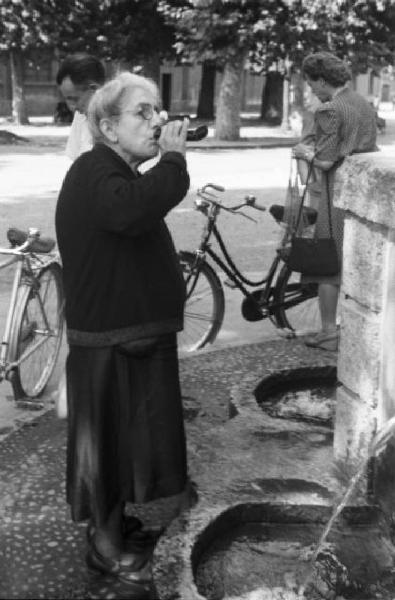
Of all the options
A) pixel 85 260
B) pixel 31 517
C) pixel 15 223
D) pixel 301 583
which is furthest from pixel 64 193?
pixel 15 223

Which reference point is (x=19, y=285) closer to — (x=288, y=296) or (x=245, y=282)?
Answer: (x=245, y=282)

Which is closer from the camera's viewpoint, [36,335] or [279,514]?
[279,514]

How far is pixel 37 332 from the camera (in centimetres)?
547

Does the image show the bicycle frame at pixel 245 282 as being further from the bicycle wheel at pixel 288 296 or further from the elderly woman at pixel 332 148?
the elderly woman at pixel 332 148

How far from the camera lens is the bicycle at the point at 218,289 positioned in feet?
20.3

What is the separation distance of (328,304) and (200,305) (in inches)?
36.0

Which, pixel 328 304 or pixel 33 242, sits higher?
pixel 33 242

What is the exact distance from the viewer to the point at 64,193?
2.94m

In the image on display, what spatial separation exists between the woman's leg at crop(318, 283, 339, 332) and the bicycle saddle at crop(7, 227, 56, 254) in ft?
5.53

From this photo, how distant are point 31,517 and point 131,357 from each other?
2.82ft

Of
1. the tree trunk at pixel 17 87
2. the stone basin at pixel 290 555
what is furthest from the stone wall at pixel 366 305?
the tree trunk at pixel 17 87

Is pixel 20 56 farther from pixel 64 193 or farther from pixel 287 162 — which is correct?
pixel 64 193

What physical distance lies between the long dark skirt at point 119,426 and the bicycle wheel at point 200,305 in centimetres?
309

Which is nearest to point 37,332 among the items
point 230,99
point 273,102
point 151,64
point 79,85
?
point 79,85
